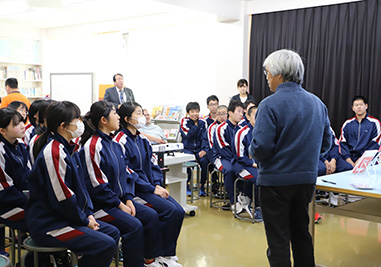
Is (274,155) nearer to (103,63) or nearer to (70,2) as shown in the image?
(70,2)

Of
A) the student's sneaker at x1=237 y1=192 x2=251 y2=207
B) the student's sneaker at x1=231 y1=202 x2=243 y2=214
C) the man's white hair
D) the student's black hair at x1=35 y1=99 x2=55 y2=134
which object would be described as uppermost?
the man's white hair

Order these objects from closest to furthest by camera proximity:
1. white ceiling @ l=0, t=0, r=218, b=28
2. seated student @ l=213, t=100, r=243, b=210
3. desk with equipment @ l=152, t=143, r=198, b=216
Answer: desk with equipment @ l=152, t=143, r=198, b=216 < seated student @ l=213, t=100, r=243, b=210 < white ceiling @ l=0, t=0, r=218, b=28

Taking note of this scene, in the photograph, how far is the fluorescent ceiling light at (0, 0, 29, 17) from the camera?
23.7ft

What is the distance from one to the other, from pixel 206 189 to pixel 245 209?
1113 millimetres

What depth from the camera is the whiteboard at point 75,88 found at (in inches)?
379

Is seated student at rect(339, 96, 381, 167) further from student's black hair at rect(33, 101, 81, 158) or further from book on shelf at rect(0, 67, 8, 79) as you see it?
book on shelf at rect(0, 67, 8, 79)

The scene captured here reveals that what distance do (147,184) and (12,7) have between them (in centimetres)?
600

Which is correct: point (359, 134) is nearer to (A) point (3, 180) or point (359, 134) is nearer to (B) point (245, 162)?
(B) point (245, 162)

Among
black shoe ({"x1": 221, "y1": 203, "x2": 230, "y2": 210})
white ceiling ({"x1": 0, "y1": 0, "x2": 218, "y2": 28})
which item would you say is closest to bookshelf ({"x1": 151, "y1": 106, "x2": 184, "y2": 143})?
white ceiling ({"x1": 0, "y1": 0, "x2": 218, "y2": 28})

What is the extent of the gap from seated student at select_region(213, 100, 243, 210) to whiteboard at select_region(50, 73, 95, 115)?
5486 millimetres

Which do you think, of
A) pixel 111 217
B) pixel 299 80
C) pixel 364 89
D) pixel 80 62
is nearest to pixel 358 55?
pixel 364 89

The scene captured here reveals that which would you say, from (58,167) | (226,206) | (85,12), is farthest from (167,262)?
(85,12)

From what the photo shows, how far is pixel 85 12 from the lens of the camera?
315 inches

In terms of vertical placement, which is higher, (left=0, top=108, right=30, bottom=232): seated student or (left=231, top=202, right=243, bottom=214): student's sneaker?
(left=0, top=108, right=30, bottom=232): seated student
